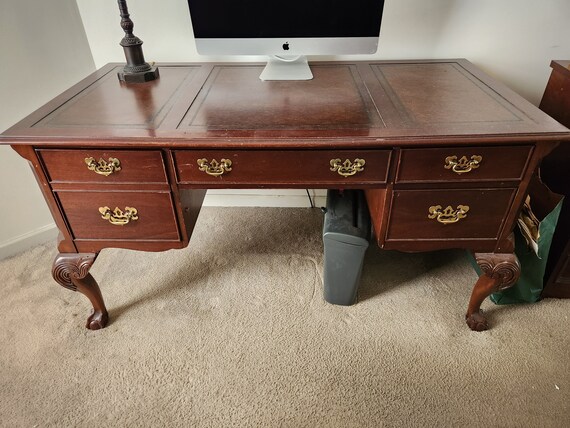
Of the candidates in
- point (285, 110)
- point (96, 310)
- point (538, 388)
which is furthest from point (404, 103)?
point (96, 310)

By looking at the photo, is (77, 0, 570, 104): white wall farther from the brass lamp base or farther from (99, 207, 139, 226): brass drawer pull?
(99, 207, 139, 226): brass drawer pull

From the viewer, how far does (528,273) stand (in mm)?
1330

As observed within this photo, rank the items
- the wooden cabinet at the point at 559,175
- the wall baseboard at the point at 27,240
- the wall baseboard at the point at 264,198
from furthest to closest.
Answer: the wall baseboard at the point at 264,198 → the wall baseboard at the point at 27,240 → the wooden cabinet at the point at 559,175

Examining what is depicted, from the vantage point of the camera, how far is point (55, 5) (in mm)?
1407

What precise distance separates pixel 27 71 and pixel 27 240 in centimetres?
71

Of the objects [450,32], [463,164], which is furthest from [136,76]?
[450,32]

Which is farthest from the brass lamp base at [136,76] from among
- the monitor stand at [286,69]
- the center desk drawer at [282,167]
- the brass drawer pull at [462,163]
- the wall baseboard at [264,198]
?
the brass drawer pull at [462,163]

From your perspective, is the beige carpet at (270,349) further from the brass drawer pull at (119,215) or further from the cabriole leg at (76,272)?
the brass drawer pull at (119,215)

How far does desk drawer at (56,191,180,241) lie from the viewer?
1038 millimetres

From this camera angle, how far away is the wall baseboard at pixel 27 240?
5.31 ft

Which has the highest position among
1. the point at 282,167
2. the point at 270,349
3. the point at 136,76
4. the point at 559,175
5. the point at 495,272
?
the point at 136,76

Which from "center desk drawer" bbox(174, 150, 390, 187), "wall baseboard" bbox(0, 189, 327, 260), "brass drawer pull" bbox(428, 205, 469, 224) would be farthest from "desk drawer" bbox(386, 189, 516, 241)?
"wall baseboard" bbox(0, 189, 327, 260)

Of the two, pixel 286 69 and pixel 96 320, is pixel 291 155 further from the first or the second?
pixel 96 320

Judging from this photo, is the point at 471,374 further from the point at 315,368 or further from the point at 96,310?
the point at 96,310
